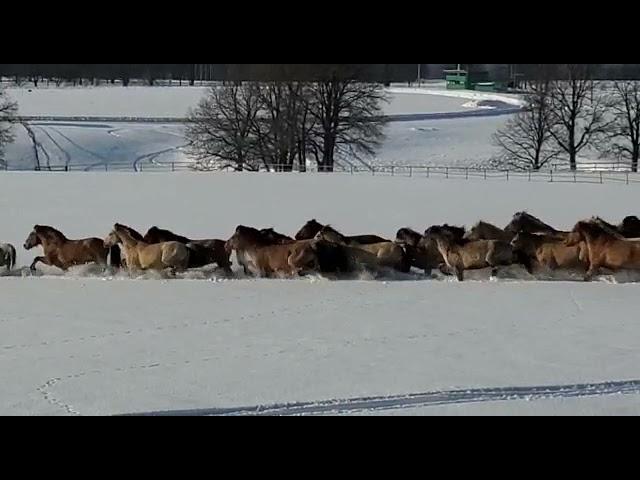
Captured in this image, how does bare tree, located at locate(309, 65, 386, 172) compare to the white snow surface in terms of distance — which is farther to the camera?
the white snow surface

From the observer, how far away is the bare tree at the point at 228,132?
40.1 m

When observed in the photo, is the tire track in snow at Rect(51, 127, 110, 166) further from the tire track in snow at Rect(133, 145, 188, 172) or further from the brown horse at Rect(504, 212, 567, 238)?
the brown horse at Rect(504, 212, 567, 238)

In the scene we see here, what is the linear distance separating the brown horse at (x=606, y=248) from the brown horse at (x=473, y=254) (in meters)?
0.83

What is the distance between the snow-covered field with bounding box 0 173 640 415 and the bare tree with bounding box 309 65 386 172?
26188 millimetres

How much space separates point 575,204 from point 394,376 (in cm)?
1495

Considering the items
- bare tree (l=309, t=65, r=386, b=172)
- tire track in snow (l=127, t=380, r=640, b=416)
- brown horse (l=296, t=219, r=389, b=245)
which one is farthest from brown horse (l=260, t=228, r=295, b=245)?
bare tree (l=309, t=65, r=386, b=172)

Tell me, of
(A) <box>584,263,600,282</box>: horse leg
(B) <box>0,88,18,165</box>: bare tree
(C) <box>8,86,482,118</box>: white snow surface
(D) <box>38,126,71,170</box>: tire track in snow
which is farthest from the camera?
(C) <box>8,86,482,118</box>: white snow surface

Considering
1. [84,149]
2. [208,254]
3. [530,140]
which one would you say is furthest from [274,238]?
[84,149]

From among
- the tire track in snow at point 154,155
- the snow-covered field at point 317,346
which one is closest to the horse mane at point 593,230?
the snow-covered field at point 317,346

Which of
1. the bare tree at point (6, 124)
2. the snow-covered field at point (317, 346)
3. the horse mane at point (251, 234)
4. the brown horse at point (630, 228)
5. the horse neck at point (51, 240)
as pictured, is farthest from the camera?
the bare tree at point (6, 124)

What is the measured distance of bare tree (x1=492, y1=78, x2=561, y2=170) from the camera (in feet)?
136

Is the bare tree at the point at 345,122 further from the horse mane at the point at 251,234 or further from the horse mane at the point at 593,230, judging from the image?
the horse mane at the point at 593,230

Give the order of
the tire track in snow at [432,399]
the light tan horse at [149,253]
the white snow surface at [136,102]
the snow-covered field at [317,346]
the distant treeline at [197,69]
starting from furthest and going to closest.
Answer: the white snow surface at [136,102] → the light tan horse at [149,253] → the snow-covered field at [317,346] → the tire track in snow at [432,399] → the distant treeline at [197,69]

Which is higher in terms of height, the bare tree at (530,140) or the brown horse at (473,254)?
the bare tree at (530,140)
